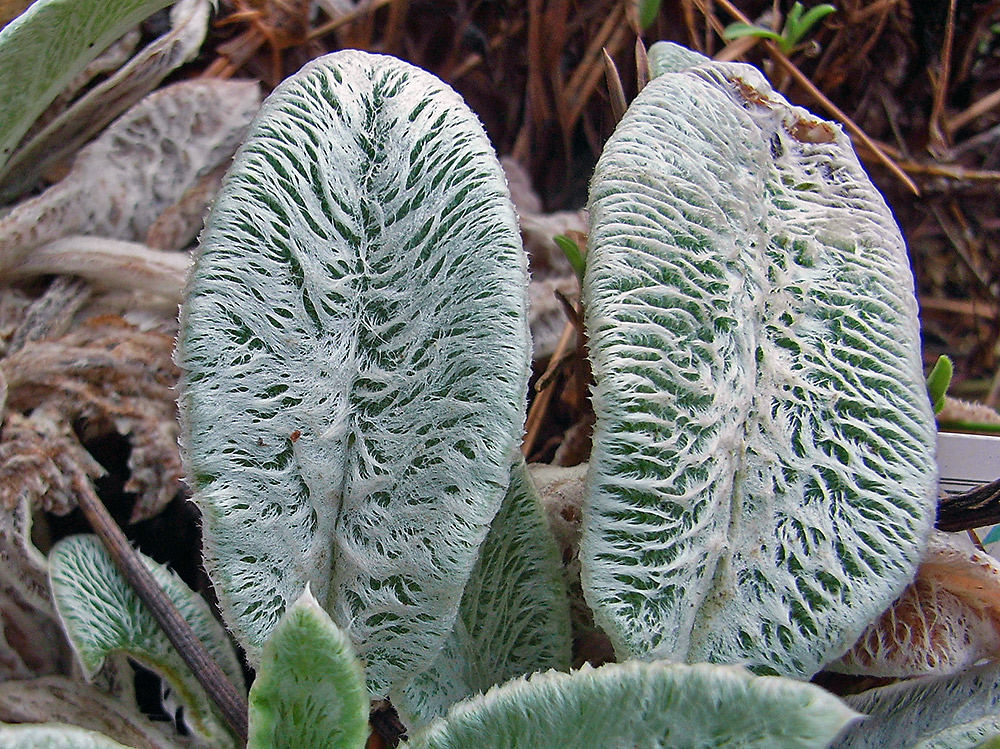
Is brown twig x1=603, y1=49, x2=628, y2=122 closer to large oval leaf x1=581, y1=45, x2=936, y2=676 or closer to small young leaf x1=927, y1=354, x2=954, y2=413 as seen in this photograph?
large oval leaf x1=581, y1=45, x2=936, y2=676

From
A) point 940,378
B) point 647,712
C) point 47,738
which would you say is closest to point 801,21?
point 940,378

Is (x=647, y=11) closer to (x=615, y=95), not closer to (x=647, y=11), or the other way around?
(x=647, y=11)

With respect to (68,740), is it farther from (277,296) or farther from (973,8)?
(973,8)

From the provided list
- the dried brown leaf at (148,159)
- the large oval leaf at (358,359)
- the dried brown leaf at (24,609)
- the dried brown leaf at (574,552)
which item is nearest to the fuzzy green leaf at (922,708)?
the dried brown leaf at (574,552)

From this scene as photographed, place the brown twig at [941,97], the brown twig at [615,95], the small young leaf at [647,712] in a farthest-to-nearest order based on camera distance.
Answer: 1. the brown twig at [941,97]
2. the brown twig at [615,95]
3. the small young leaf at [647,712]

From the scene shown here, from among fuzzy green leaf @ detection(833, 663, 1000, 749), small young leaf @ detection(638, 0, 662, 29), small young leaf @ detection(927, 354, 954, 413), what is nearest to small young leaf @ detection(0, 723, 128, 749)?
fuzzy green leaf @ detection(833, 663, 1000, 749)

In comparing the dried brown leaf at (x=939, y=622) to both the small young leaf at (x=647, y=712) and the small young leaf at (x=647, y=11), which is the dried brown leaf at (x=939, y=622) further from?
the small young leaf at (x=647, y=11)
